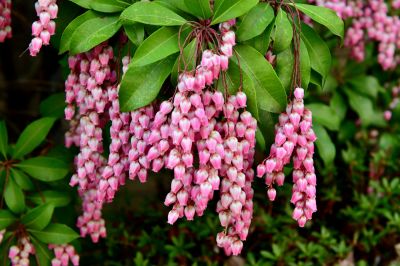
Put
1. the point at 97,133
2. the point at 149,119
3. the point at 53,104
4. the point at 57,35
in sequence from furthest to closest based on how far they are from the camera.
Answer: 1. the point at 53,104
2. the point at 57,35
3. the point at 97,133
4. the point at 149,119

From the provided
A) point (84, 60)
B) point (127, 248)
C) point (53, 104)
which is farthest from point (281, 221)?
point (84, 60)

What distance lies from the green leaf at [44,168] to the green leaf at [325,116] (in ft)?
4.03

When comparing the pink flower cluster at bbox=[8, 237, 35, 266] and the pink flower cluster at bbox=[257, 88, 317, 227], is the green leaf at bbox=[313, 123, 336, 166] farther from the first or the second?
the pink flower cluster at bbox=[8, 237, 35, 266]

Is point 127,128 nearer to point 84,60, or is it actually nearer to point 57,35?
point 84,60

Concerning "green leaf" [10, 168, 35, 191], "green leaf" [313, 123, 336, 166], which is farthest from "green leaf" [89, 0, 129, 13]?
"green leaf" [313, 123, 336, 166]

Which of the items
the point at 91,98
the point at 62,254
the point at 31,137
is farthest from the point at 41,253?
the point at 91,98

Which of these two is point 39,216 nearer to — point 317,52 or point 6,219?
point 6,219

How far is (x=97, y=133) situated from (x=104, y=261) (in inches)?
49.1

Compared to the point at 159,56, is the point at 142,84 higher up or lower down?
lower down

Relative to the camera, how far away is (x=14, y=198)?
261 centimetres

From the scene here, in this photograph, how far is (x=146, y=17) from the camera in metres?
2.01

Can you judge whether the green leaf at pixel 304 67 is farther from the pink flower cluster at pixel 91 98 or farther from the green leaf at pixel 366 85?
the green leaf at pixel 366 85

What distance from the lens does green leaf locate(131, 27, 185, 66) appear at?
1.96 metres

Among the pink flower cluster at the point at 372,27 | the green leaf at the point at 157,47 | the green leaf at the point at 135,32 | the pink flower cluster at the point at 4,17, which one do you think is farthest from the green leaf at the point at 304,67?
the pink flower cluster at the point at 4,17
